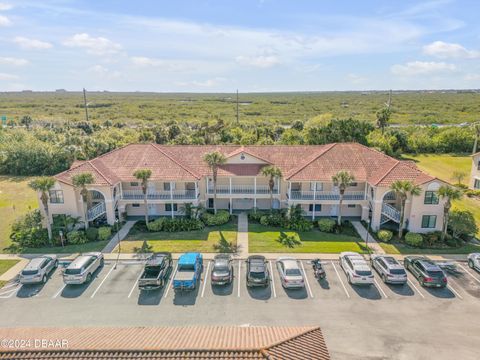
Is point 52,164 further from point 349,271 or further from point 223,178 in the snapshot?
point 349,271

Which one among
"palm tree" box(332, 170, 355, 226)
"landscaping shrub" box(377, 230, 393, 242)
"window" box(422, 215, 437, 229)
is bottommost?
"landscaping shrub" box(377, 230, 393, 242)

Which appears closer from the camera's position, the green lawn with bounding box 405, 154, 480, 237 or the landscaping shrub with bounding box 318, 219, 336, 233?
the landscaping shrub with bounding box 318, 219, 336, 233

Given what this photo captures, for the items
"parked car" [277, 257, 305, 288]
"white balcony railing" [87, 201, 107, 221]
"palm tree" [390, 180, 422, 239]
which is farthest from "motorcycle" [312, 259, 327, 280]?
"white balcony railing" [87, 201, 107, 221]

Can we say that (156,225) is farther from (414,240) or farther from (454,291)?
(454,291)

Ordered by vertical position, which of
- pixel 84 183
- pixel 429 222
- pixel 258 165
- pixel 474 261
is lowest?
pixel 474 261

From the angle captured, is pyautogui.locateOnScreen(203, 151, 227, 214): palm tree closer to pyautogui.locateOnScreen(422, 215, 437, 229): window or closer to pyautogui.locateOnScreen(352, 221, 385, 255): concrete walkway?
pyautogui.locateOnScreen(352, 221, 385, 255): concrete walkway

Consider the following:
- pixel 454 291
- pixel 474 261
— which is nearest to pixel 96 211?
pixel 454 291
